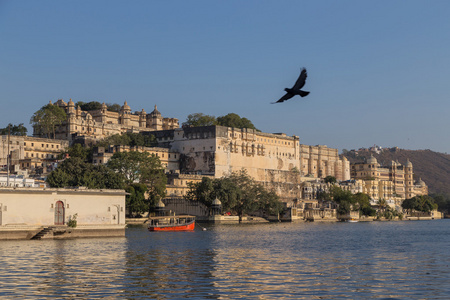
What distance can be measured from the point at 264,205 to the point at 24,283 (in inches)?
3421

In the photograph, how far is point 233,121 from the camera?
157 metres

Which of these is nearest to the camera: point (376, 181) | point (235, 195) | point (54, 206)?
point (54, 206)

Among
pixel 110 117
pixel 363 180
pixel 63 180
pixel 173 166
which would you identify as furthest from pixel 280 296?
pixel 363 180

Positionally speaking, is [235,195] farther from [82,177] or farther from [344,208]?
[344,208]

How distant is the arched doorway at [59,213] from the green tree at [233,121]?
10628cm

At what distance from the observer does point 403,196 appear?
198 meters

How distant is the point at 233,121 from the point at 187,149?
25.2 metres

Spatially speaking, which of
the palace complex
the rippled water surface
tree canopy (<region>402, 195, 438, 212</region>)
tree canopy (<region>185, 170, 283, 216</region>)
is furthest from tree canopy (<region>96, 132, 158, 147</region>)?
the rippled water surface

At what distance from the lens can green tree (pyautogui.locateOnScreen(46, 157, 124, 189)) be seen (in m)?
85.9

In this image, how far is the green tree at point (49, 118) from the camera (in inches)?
5399

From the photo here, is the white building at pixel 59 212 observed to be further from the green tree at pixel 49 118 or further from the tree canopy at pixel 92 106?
the tree canopy at pixel 92 106

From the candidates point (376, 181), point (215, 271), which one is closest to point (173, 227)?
point (215, 271)

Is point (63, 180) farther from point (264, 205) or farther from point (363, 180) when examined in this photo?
point (363, 180)

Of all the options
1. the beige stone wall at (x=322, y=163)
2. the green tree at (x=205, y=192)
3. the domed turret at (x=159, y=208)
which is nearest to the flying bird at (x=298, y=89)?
the domed turret at (x=159, y=208)
